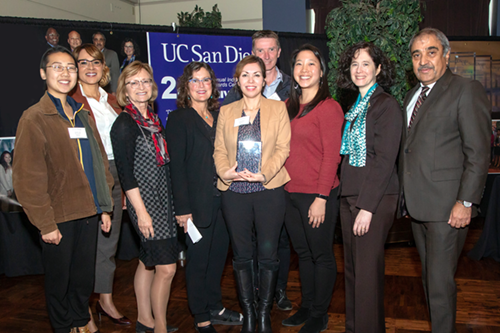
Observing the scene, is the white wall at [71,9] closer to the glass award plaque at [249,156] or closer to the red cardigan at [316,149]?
the glass award plaque at [249,156]

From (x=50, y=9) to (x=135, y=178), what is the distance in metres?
6.29

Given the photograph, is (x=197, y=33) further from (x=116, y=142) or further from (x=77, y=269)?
(x=77, y=269)

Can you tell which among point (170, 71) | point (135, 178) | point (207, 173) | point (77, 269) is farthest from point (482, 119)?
point (170, 71)

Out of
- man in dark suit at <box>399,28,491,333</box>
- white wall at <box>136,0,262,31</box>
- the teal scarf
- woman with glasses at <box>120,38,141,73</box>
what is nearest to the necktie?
man in dark suit at <box>399,28,491,333</box>

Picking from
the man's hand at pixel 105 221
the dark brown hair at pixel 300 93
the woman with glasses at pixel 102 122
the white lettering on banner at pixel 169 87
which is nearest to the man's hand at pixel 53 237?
the man's hand at pixel 105 221

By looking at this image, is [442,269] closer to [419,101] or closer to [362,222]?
[362,222]

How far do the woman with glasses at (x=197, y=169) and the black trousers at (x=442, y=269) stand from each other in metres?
1.29

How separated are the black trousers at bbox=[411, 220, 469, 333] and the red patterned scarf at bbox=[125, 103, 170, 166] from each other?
1.57m

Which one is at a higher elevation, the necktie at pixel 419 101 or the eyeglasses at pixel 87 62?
the eyeglasses at pixel 87 62

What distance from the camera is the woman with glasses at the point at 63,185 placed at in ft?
6.45

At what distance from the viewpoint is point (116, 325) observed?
2.76 meters

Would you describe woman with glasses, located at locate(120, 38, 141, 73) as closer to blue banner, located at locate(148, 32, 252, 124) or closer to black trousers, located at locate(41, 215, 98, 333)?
blue banner, located at locate(148, 32, 252, 124)

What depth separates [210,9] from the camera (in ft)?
27.9

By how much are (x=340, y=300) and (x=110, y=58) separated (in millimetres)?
3083
